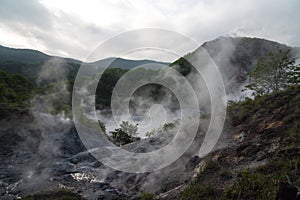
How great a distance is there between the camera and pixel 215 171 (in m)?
10.4

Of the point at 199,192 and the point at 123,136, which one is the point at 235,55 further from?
the point at 199,192

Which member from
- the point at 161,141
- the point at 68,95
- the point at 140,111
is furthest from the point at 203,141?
the point at 68,95

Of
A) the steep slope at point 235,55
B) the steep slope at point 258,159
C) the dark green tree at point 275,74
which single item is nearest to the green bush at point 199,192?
the steep slope at point 258,159

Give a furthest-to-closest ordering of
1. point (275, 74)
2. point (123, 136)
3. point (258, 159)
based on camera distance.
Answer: point (123, 136)
point (275, 74)
point (258, 159)

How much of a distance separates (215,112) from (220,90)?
16.5 m

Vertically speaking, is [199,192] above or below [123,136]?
below

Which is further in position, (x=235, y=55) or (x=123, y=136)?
(x=235, y=55)

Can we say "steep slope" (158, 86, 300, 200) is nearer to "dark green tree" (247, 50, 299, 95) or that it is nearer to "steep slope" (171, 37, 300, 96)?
"dark green tree" (247, 50, 299, 95)

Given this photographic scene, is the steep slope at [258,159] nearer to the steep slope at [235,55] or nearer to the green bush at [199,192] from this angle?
the green bush at [199,192]

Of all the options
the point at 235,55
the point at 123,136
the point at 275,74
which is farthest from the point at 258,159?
the point at 235,55

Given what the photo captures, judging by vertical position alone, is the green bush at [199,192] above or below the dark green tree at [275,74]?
below

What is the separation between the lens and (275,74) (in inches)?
771

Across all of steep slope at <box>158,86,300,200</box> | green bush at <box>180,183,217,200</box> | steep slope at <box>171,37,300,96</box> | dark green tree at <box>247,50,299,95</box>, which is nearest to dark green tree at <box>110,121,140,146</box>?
dark green tree at <box>247,50,299,95</box>

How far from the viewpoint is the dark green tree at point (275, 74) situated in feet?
62.0
